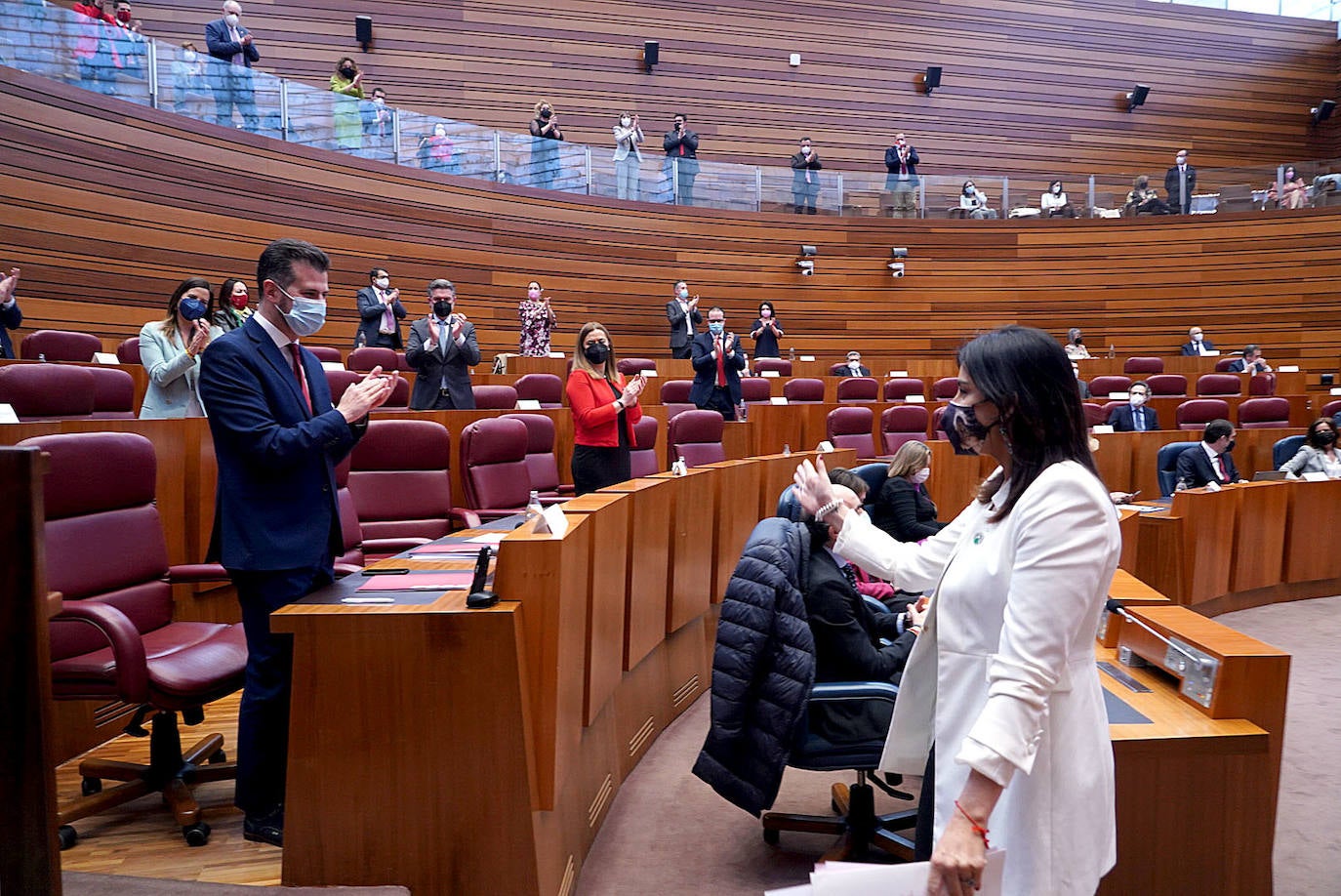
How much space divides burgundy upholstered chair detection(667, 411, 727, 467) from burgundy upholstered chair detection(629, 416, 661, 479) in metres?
0.19

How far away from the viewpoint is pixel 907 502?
4.31 metres

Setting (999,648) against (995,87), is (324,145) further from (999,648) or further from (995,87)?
(995,87)

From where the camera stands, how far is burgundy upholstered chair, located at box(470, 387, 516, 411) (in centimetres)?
522

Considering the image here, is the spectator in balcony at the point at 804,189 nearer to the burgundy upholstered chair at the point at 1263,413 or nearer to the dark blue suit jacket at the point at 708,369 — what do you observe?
the dark blue suit jacket at the point at 708,369

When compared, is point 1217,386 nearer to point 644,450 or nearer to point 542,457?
point 644,450

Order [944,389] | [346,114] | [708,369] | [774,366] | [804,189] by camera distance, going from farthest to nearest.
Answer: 1. [804,189]
2. [774,366]
3. [346,114]
4. [944,389]
5. [708,369]

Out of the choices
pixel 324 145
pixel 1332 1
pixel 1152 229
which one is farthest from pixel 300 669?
pixel 1332 1

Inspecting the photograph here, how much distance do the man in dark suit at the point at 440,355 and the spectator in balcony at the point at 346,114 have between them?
3.69 meters

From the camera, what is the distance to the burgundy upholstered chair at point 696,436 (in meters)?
4.71

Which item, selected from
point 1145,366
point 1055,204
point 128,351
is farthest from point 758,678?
point 1055,204

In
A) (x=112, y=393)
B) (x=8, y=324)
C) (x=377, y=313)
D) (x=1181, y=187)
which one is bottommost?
(x=112, y=393)

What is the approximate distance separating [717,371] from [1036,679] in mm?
5339

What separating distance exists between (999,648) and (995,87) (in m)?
12.8

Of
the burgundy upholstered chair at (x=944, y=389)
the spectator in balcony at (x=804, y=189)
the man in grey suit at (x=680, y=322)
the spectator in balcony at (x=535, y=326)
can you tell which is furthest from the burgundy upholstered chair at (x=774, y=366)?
the spectator in balcony at (x=804, y=189)
